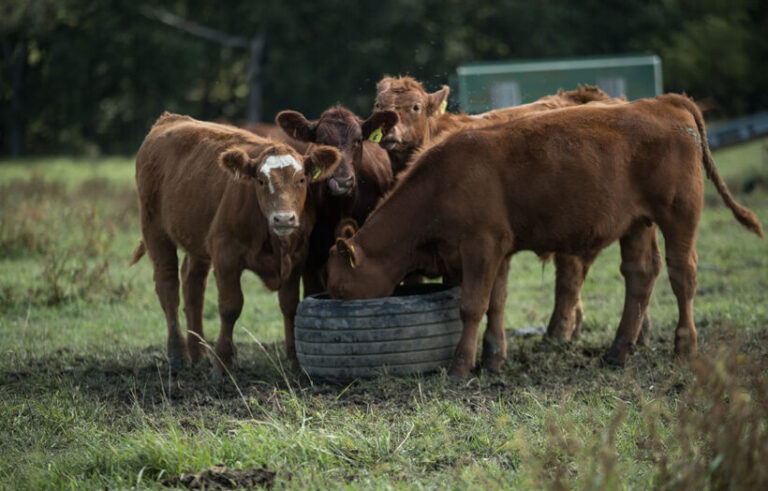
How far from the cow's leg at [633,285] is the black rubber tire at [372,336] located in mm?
1357

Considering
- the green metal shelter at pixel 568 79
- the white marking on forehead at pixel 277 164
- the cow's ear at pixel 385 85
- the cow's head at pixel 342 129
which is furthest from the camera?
the green metal shelter at pixel 568 79

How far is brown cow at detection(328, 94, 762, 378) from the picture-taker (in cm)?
632

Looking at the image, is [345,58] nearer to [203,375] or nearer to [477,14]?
[477,14]

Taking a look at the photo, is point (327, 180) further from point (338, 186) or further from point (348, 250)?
point (348, 250)

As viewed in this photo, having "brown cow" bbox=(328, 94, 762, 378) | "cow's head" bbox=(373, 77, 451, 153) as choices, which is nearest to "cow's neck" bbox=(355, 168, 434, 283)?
"brown cow" bbox=(328, 94, 762, 378)

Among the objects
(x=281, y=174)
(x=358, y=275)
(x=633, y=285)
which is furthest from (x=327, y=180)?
(x=633, y=285)

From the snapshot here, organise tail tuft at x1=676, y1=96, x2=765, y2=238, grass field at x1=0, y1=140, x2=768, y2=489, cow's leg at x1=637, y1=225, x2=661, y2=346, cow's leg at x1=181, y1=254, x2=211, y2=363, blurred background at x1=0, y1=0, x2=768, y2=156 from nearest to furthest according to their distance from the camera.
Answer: grass field at x1=0, y1=140, x2=768, y2=489
tail tuft at x1=676, y1=96, x2=765, y2=238
cow's leg at x1=637, y1=225, x2=661, y2=346
cow's leg at x1=181, y1=254, x2=211, y2=363
blurred background at x1=0, y1=0, x2=768, y2=156

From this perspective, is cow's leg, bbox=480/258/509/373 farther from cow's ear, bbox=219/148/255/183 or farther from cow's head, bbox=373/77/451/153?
cow's ear, bbox=219/148/255/183

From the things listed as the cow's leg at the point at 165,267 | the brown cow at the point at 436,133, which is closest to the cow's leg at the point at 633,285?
the brown cow at the point at 436,133

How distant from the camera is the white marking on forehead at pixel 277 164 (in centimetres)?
618

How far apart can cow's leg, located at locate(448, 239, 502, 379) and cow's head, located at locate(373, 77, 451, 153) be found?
4.77 feet

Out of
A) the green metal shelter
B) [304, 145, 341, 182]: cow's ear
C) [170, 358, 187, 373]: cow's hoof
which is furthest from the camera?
the green metal shelter

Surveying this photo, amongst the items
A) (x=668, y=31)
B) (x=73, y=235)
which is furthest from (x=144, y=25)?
(x=73, y=235)

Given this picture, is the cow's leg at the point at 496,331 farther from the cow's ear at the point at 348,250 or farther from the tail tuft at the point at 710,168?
the tail tuft at the point at 710,168
